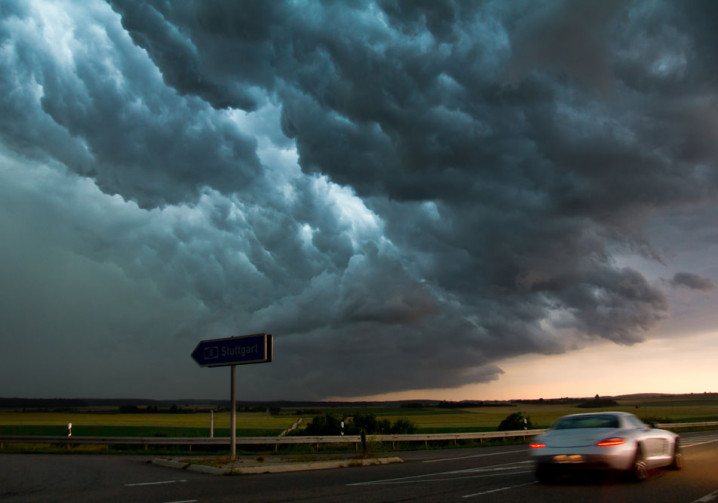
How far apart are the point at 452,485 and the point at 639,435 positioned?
3987 millimetres

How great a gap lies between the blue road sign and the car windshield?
8312mm

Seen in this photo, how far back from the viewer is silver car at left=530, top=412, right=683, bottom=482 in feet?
36.7

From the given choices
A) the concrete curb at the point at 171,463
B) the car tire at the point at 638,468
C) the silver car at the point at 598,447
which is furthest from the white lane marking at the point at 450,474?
the concrete curb at the point at 171,463

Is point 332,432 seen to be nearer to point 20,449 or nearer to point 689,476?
point 20,449

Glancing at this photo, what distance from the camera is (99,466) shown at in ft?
59.0

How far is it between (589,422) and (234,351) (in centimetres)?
1033

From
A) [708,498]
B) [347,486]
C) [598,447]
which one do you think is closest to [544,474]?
[598,447]

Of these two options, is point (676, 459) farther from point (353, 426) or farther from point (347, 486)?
point (353, 426)

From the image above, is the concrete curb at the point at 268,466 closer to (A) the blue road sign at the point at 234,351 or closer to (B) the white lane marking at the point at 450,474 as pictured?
(A) the blue road sign at the point at 234,351

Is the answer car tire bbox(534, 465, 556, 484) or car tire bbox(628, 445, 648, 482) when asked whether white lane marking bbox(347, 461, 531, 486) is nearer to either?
car tire bbox(534, 465, 556, 484)

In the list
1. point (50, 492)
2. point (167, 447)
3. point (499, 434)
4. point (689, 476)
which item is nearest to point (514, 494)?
point (689, 476)

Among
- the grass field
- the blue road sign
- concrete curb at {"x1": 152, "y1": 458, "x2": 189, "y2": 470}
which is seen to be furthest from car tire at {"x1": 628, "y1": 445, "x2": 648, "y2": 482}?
the grass field

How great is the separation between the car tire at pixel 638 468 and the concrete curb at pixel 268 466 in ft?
30.0

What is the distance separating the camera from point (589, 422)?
12.3 m
